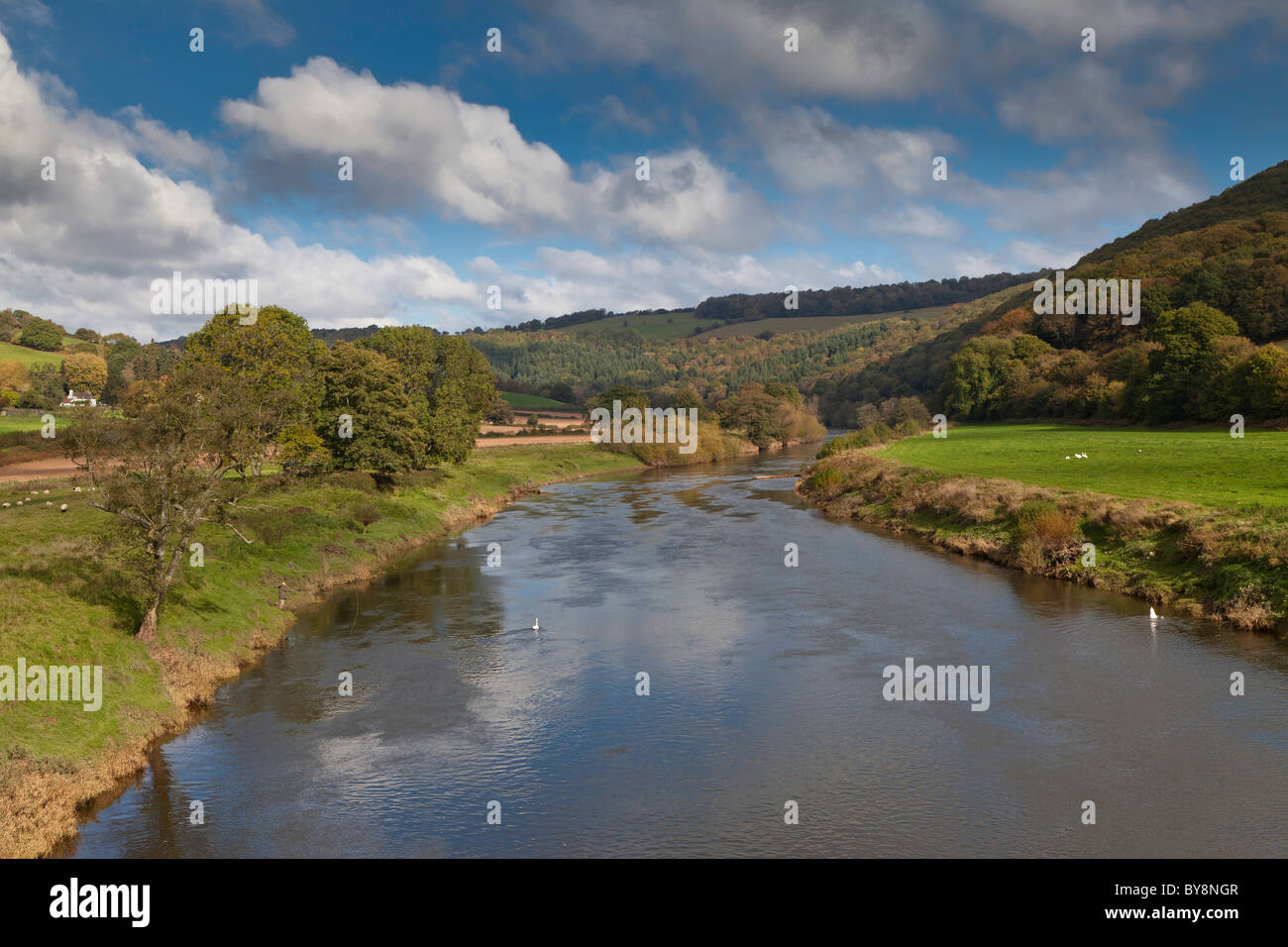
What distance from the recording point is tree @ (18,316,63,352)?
149750 mm

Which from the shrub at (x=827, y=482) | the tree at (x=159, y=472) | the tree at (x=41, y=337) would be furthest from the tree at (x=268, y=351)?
the tree at (x=41, y=337)

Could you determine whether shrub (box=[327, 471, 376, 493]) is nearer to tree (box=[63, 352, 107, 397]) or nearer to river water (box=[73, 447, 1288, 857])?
river water (box=[73, 447, 1288, 857])

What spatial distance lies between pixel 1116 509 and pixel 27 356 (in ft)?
513

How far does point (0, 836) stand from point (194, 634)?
12.9m

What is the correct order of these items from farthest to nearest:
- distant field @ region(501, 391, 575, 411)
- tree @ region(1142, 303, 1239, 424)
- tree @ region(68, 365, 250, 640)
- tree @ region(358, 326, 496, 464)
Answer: distant field @ region(501, 391, 575, 411)
tree @ region(1142, 303, 1239, 424)
tree @ region(358, 326, 496, 464)
tree @ region(68, 365, 250, 640)

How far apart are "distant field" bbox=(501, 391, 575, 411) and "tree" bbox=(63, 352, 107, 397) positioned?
7282cm

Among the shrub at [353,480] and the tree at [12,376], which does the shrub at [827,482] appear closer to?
the shrub at [353,480]

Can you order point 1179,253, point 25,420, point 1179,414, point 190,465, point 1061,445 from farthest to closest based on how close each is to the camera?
point 1179,253 → point 25,420 → point 1179,414 → point 1061,445 → point 190,465

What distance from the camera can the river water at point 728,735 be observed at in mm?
17188

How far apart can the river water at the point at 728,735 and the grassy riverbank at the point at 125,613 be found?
3.36ft

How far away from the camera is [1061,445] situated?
69.8 m

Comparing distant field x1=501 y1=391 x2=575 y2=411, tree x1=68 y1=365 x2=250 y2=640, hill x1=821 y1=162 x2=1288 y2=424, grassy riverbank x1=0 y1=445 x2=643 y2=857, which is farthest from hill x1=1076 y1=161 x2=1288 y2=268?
tree x1=68 y1=365 x2=250 y2=640
